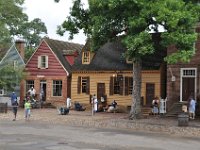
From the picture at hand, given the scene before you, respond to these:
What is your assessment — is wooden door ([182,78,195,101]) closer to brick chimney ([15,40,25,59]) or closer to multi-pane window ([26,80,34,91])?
multi-pane window ([26,80,34,91])

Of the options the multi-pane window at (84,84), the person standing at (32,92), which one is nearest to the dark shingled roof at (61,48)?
the multi-pane window at (84,84)

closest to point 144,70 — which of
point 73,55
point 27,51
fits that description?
point 73,55

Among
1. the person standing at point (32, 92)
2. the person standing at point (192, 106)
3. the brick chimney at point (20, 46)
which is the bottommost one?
the person standing at point (192, 106)

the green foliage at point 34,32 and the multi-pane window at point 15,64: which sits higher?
the green foliage at point 34,32

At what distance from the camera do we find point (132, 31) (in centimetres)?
2922

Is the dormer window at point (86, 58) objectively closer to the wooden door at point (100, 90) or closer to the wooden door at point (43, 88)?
the wooden door at point (100, 90)

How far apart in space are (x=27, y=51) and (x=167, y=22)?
1968 inches

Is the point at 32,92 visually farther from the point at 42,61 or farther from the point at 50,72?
the point at 42,61

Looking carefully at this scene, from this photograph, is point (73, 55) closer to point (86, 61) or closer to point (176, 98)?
point (86, 61)

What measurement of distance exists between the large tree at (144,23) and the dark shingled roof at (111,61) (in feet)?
30.4

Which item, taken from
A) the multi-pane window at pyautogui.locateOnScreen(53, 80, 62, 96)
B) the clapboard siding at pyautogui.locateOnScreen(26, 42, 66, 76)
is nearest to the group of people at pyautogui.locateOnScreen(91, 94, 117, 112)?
the multi-pane window at pyautogui.locateOnScreen(53, 80, 62, 96)

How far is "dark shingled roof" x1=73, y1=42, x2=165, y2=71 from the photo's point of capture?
40.9 meters

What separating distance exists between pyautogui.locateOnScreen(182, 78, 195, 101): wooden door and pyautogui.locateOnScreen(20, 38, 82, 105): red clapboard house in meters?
14.7

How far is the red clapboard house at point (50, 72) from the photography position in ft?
157
